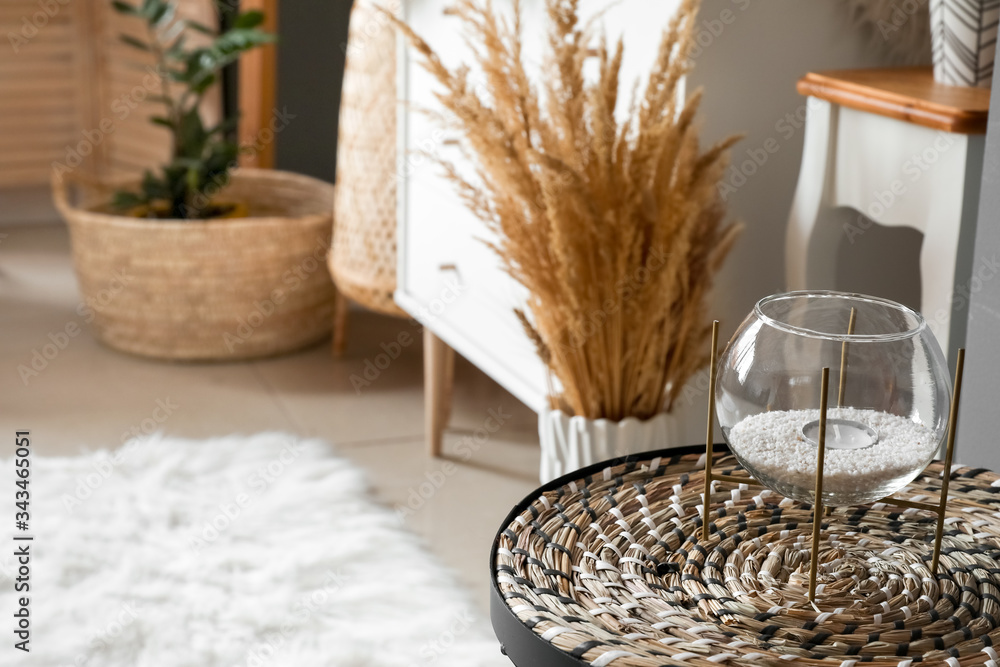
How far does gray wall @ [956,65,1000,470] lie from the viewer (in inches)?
38.8

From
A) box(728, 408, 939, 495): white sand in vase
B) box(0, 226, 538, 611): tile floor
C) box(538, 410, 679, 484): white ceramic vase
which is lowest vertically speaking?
box(0, 226, 538, 611): tile floor

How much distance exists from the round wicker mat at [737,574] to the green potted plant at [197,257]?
1.64m

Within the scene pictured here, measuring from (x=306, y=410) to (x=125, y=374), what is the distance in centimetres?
45

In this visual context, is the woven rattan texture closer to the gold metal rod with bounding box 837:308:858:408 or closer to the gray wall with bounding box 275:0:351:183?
the gray wall with bounding box 275:0:351:183

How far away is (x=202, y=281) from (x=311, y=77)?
2.54 ft

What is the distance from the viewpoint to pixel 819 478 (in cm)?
63

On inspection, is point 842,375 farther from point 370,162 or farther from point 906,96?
point 370,162

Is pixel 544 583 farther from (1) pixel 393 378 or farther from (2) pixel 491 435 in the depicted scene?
(1) pixel 393 378

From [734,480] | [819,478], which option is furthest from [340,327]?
[819,478]

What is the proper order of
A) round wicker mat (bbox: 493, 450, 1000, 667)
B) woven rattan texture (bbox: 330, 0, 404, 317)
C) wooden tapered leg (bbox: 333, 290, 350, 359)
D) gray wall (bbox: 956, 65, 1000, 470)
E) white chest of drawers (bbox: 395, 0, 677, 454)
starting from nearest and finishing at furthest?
round wicker mat (bbox: 493, 450, 1000, 667) < gray wall (bbox: 956, 65, 1000, 470) < white chest of drawers (bbox: 395, 0, 677, 454) < woven rattan texture (bbox: 330, 0, 404, 317) < wooden tapered leg (bbox: 333, 290, 350, 359)

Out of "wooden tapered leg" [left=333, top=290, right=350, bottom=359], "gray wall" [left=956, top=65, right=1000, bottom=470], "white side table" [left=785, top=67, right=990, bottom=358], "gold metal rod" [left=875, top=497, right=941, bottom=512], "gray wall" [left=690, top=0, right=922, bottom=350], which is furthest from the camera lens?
"wooden tapered leg" [left=333, top=290, right=350, bottom=359]

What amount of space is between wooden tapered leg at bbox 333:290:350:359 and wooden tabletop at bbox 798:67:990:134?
134 cm

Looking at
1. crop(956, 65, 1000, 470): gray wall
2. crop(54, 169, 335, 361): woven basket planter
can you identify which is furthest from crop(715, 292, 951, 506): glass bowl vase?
crop(54, 169, 335, 361): woven basket planter

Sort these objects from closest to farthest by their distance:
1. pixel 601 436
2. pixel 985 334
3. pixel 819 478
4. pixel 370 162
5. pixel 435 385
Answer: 1. pixel 819 478
2. pixel 985 334
3. pixel 601 436
4. pixel 435 385
5. pixel 370 162
